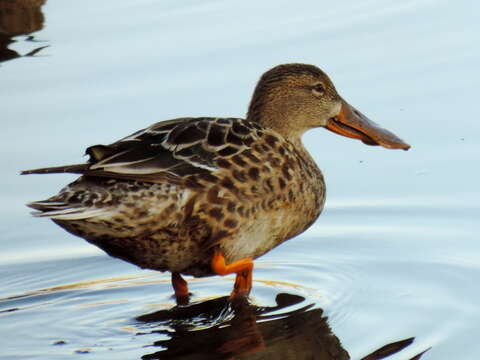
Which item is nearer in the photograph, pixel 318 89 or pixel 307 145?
pixel 318 89

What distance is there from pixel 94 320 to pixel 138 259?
1.42ft

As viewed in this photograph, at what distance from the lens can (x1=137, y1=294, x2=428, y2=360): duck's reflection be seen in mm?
6496

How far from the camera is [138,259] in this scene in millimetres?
6781

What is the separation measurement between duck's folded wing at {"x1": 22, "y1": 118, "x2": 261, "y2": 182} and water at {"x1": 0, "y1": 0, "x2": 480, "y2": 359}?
2.86 feet

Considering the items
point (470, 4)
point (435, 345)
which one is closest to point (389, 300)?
point (435, 345)

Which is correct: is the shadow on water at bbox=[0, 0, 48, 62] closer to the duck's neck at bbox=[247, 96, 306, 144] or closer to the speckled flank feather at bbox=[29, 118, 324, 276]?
the duck's neck at bbox=[247, 96, 306, 144]

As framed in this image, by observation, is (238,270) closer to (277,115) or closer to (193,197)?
(193,197)

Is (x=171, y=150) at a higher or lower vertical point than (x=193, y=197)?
higher

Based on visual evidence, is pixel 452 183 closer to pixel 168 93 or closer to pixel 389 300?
pixel 389 300

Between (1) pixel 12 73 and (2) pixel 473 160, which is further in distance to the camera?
(1) pixel 12 73

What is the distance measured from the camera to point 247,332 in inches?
269

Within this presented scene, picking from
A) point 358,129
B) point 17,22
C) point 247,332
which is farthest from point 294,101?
point 17,22

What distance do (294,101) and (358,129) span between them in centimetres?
51

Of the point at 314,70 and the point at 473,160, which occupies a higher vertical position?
the point at 314,70
